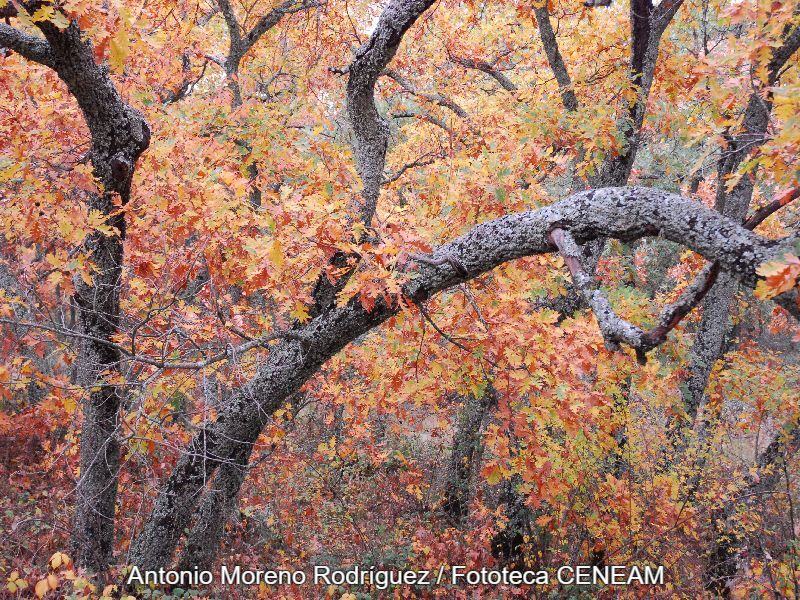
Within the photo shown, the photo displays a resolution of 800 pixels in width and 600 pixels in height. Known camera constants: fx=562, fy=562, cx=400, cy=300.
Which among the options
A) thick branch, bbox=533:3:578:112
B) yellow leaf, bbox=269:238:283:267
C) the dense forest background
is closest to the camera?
yellow leaf, bbox=269:238:283:267

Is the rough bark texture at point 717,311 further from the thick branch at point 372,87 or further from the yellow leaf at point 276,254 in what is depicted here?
the yellow leaf at point 276,254

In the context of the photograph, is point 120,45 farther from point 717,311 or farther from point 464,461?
point 717,311

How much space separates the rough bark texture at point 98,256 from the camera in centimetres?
396

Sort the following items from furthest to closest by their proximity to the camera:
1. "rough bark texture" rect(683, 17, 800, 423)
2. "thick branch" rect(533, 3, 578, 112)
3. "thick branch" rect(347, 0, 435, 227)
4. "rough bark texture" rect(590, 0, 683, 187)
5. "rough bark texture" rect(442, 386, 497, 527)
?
"rough bark texture" rect(442, 386, 497, 527)
"rough bark texture" rect(683, 17, 800, 423)
"thick branch" rect(533, 3, 578, 112)
"rough bark texture" rect(590, 0, 683, 187)
"thick branch" rect(347, 0, 435, 227)

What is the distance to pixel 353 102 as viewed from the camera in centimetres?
455

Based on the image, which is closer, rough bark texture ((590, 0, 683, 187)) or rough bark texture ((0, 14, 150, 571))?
rough bark texture ((0, 14, 150, 571))

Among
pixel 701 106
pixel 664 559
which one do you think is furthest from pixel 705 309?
pixel 664 559

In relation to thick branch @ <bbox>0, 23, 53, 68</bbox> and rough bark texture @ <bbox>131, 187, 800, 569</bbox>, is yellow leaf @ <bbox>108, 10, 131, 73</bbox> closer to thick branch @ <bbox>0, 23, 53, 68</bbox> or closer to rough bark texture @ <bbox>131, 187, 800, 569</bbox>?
thick branch @ <bbox>0, 23, 53, 68</bbox>

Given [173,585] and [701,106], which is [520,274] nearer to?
[701,106]

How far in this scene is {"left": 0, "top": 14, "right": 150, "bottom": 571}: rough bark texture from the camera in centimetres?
396

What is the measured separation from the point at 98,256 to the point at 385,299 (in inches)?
117

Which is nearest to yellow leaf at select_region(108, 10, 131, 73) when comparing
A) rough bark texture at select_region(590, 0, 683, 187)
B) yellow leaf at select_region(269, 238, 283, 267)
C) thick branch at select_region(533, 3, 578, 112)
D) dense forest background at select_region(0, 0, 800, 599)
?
dense forest background at select_region(0, 0, 800, 599)

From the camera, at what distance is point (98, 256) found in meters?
4.98

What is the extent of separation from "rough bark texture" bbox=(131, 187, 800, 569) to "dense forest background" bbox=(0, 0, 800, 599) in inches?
0.8
